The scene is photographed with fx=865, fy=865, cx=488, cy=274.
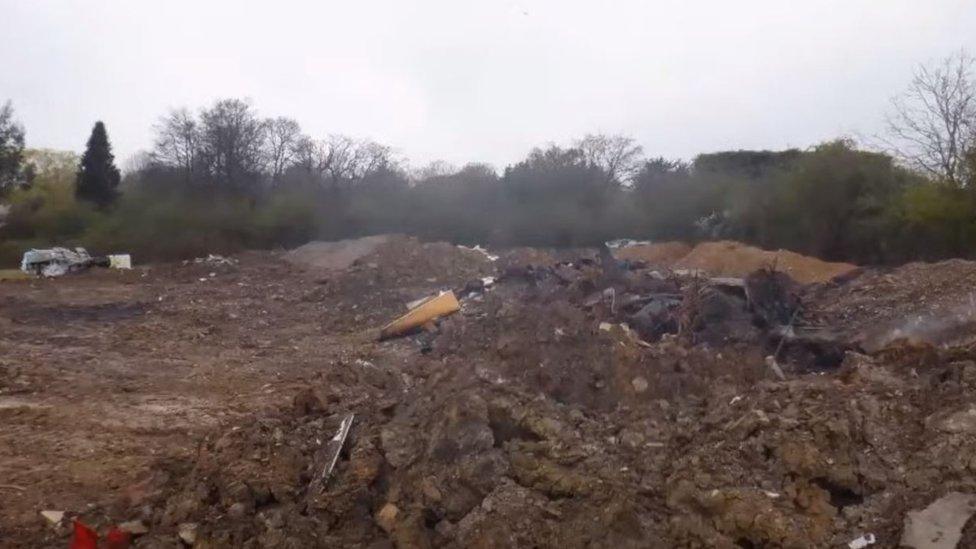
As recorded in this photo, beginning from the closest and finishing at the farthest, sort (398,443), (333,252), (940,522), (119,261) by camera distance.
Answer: (940,522) < (398,443) < (119,261) < (333,252)

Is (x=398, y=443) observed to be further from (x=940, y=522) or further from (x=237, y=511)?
(x=940, y=522)

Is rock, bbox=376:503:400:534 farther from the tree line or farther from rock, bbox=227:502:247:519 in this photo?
the tree line

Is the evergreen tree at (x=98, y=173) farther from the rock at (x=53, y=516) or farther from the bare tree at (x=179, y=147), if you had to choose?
the rock at (x=53, y=516)

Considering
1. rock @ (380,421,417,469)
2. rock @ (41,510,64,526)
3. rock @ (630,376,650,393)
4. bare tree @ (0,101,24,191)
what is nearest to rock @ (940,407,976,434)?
rock @ (630,376,650,393)

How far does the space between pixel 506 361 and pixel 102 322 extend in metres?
8.76

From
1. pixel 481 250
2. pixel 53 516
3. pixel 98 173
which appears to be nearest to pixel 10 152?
pixel 98 173

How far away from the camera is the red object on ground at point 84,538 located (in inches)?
181

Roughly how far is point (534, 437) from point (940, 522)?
2.01m

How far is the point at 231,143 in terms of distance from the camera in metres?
21.4

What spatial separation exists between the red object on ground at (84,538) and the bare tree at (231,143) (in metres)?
15.4

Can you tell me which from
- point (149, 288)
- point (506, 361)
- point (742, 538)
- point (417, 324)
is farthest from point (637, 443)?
point (149, 288)

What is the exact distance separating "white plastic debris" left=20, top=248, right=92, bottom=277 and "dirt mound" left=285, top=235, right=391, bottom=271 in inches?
182

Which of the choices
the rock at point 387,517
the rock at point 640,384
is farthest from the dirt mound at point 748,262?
the rock at point 387,517

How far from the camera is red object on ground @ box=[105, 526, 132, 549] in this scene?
Answer: 4609 millimetres
